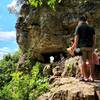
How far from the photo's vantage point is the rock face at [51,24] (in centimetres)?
2124

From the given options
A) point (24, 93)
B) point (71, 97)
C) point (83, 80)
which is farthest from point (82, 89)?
point (24, 93)

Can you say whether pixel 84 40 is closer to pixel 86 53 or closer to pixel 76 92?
pixel 86 53

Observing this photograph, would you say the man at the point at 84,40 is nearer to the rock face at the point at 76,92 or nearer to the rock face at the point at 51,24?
the rock face at the point at 76,92

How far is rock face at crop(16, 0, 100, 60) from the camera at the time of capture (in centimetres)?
2124

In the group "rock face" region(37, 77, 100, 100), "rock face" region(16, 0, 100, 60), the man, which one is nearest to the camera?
"rock face" region(37, 77, 100, 100)

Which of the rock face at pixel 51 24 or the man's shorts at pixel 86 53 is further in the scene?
the rock face at pixel 51 24

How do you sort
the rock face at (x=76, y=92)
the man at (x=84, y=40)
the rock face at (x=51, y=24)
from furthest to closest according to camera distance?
1. the rock face at (x=51, y=24)
2. the man at (x=84, y=40)
3. the rock face at (x=76, y=92)

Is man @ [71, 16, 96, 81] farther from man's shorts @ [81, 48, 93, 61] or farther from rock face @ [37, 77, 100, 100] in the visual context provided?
rock face @ [37, 77, 100, 100]

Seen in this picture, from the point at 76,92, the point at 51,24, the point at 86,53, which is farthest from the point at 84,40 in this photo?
the point at 51,24

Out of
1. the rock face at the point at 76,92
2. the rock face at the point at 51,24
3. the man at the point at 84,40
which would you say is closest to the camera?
the rock face at the point at 76,92

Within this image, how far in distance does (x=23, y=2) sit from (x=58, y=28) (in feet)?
12.5

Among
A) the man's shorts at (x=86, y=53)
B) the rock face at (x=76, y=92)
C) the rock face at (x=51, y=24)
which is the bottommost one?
the rock face at (x=76, y=92)

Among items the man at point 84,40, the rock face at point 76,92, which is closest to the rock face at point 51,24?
the man at point 84,40

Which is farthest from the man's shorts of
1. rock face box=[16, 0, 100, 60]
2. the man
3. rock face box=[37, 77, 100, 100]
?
rock face box=[16, 0, 100, 60]
